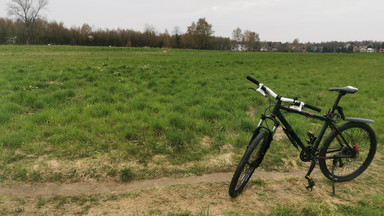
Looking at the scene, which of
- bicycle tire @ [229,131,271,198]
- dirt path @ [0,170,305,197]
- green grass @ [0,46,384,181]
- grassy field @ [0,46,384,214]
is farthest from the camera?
green grass @ [0,46,384,181]

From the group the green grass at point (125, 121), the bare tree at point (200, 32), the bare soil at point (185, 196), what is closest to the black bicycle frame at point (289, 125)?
the bare soil at point (185, 196)

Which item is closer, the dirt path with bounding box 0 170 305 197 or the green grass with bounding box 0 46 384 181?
the dirt path with bounding box 0 170 305 197

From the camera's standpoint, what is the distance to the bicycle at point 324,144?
3.46m

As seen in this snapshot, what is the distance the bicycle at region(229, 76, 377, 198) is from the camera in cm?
346

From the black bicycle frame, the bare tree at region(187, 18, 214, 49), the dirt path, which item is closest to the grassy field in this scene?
the dirt path

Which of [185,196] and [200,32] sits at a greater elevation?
[200,32]

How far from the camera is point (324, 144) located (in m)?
3.80

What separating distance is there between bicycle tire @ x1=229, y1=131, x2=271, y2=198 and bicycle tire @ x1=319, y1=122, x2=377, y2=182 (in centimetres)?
109

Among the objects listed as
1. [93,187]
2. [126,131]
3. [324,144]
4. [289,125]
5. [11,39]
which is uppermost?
[11,39]

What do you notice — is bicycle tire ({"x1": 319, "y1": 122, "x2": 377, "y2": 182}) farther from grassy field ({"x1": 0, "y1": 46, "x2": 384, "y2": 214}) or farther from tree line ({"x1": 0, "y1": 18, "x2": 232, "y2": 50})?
tree line ({"x1": 0, "y1": 18, "x2": 232, "y2": 50})

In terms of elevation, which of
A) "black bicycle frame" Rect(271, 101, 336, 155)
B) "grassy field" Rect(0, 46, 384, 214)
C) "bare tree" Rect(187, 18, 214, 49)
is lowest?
"grassy field" Rect(0, 46, 384, 214)

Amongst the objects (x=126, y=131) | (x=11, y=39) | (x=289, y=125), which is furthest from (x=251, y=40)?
(x=289, y=125)

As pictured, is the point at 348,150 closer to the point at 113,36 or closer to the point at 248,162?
the point at 248,162

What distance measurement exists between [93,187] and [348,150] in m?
4.23
